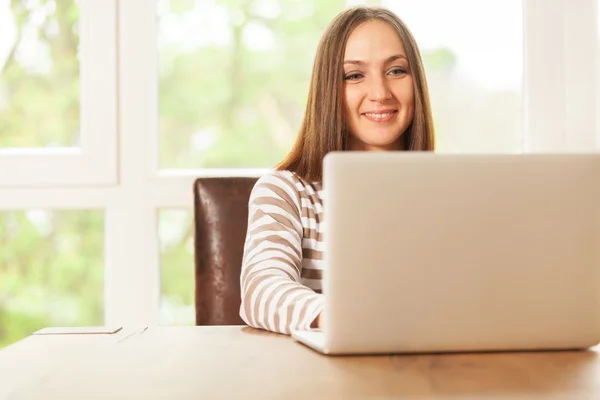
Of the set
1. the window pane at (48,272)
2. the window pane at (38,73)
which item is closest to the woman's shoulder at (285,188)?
the window pane at (38,73)

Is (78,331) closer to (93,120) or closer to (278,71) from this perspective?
(93,120)

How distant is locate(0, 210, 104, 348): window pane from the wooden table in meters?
2.08

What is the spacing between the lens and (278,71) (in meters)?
3.49

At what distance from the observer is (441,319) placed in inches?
32.6

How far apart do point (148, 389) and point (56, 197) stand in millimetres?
1560

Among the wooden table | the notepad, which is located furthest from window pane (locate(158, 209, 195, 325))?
the wooden table

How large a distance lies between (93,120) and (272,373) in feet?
5.05

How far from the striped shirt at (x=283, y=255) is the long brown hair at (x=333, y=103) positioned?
55 millimetres

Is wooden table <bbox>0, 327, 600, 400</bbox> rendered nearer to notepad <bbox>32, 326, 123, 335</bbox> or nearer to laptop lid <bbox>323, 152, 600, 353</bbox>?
laptop lid <bbox>323, 152, 600, 353</bbox>

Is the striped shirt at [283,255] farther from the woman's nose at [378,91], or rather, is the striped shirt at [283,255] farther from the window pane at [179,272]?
the window pane at [179,272]

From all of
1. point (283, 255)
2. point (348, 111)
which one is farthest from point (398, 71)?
point (283, 255)

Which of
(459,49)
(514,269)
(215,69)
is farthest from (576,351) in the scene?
(215,69)

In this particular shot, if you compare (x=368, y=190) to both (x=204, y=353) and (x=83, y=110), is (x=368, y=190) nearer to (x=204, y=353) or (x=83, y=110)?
(x=204, y=353)

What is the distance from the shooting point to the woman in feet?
5.25
